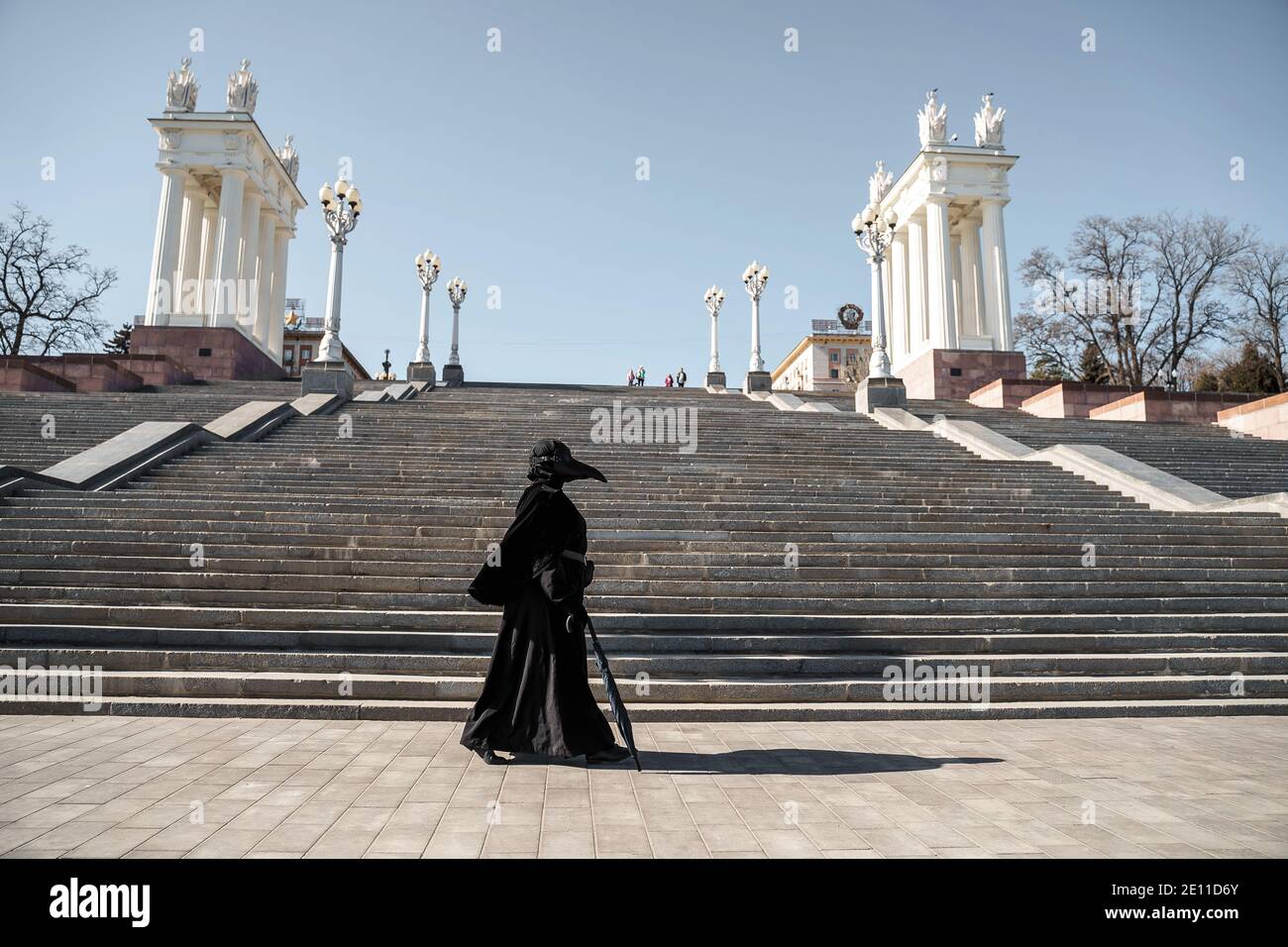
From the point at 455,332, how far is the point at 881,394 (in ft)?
69.7

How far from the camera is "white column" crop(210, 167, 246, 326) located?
115 ft

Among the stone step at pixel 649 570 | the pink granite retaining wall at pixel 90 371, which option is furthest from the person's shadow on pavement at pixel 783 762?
the pink granite retaining wall at pixel 90 371

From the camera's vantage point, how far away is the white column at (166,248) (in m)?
34.9

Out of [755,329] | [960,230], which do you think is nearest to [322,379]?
[755,329]

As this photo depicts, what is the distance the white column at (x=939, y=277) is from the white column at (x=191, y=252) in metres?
34.8

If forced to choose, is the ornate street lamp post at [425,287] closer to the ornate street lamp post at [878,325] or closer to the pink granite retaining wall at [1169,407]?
the ornate street lamp post at [878,325]

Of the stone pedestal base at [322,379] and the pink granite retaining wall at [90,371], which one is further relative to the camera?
the pink granite retaining wall at [90,371]

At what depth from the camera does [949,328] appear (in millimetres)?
36594

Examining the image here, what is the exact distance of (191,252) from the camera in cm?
3812

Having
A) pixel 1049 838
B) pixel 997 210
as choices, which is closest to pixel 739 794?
pixel 1049 838

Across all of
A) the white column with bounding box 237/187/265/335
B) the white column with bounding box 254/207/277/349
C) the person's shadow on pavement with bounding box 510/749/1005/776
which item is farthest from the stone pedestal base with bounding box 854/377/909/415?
the white column with bounding box 254/207/277/349

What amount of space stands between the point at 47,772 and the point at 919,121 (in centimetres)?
4364

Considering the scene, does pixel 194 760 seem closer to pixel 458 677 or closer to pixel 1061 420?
pixel 458 677

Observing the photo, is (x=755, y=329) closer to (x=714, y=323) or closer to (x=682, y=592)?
(x=714, y=323)
